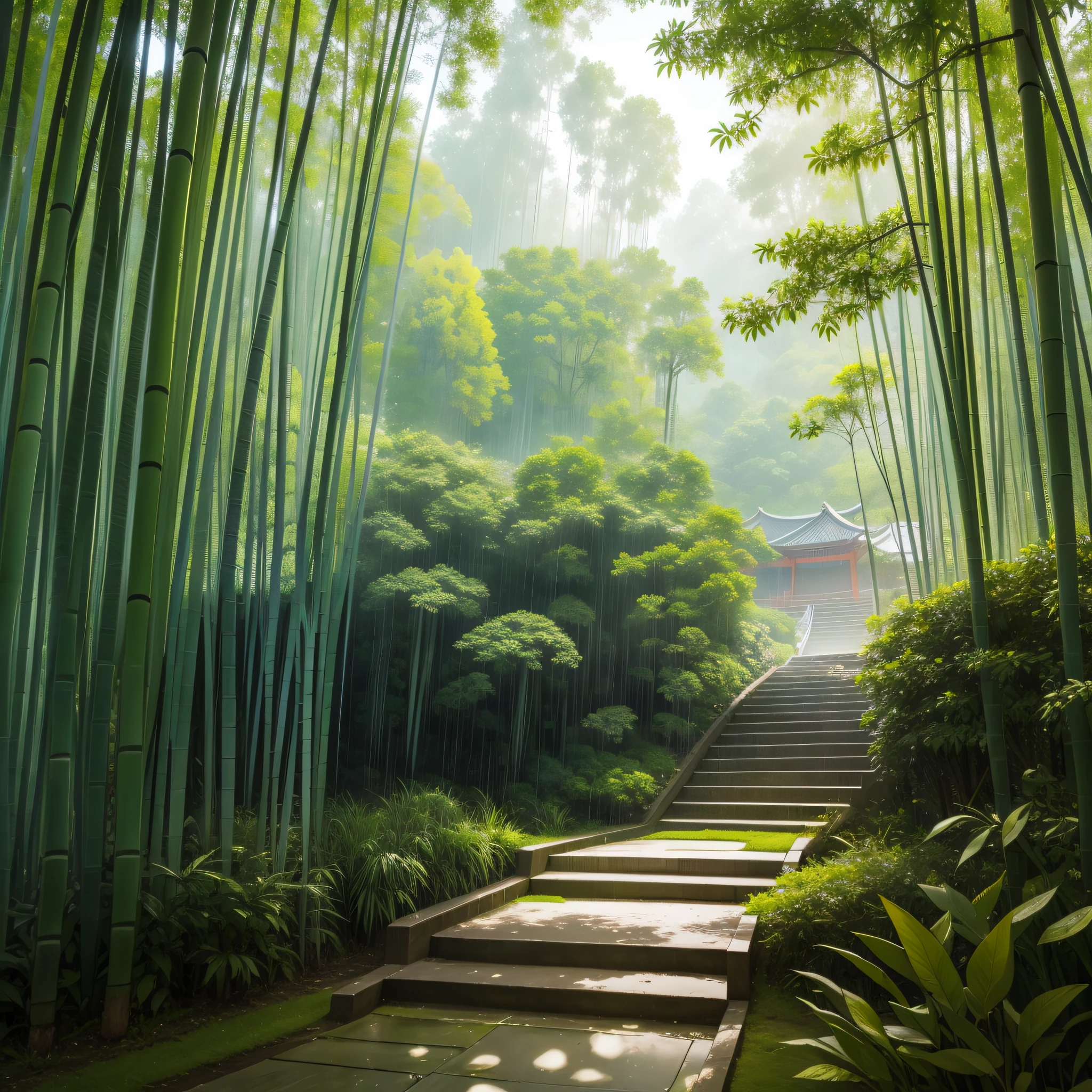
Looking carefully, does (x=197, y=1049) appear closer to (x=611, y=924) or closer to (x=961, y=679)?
(x=611, y=924)

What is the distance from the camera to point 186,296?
2.55 m

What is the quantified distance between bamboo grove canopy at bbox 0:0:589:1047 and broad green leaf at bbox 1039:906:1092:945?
7.91 ft

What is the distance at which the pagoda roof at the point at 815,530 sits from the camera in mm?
17969

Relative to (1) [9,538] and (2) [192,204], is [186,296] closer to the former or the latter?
(2) [192,204]

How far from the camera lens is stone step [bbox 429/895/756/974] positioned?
116 inches

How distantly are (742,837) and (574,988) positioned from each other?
2611mm

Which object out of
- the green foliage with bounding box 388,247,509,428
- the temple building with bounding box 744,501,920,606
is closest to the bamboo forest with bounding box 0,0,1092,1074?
the green foliage with bounding box 388,247,509,428

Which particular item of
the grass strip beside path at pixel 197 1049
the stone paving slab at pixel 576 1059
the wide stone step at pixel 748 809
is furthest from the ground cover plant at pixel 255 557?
the stone paving slab at pixel 576 1059

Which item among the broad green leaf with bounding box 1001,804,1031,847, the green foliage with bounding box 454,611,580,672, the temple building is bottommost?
the broad green leaf with bounding box 1001,804,1031,847

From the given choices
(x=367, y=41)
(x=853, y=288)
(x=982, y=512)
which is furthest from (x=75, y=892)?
(x=367, y=41)

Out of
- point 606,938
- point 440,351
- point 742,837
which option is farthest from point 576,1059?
point 440,351

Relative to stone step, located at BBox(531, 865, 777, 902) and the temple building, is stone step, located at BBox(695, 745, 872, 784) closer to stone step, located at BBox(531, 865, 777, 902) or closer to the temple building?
stone step, located at BBox(531, 865, 777, 902)

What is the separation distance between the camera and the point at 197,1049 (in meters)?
2.32

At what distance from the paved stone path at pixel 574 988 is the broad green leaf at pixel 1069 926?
0.98 meters
